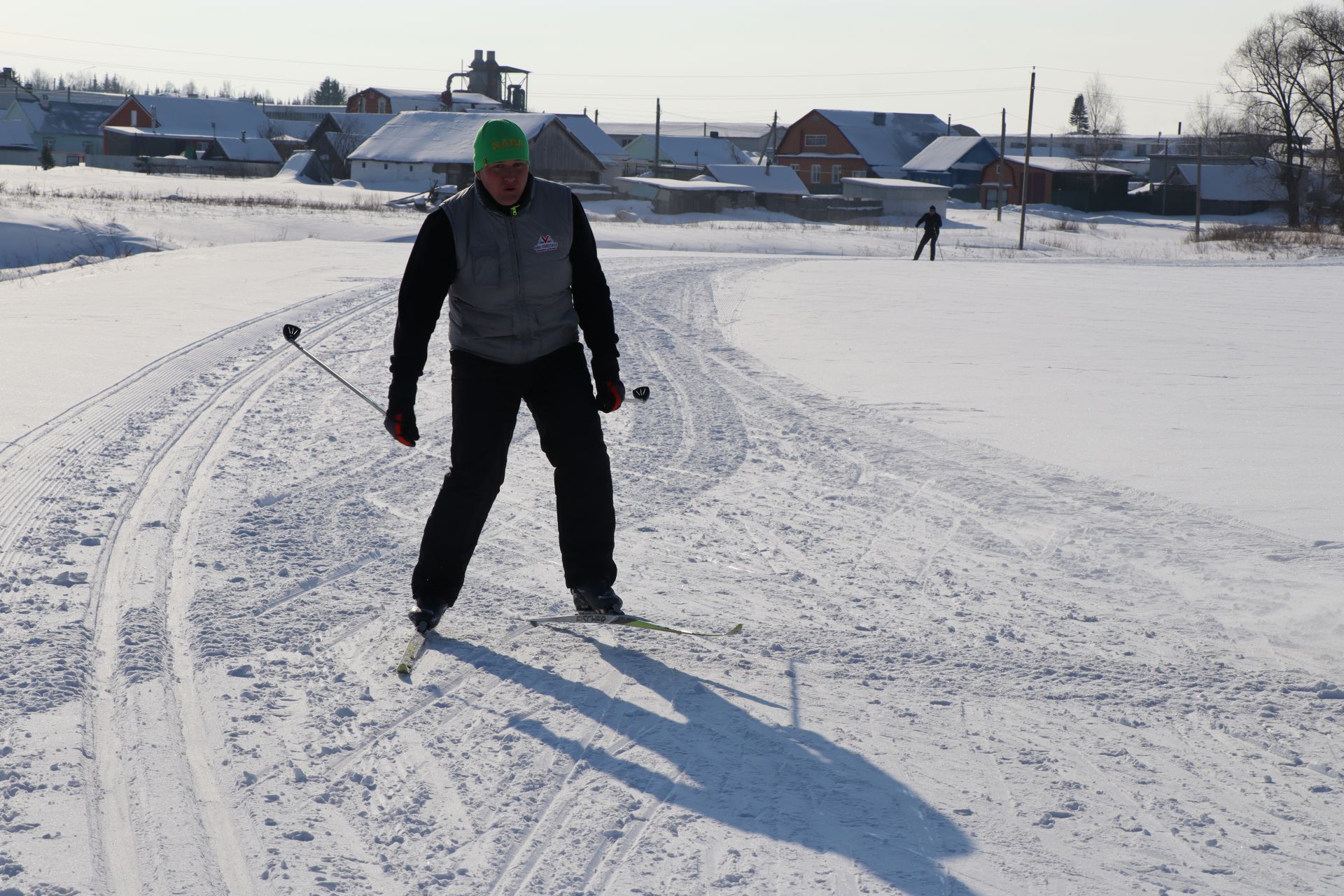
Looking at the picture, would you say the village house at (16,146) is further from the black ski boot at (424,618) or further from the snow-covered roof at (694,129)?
the black ski boot at (424,618)

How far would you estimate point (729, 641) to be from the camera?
4031mm

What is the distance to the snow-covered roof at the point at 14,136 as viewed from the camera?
275ft

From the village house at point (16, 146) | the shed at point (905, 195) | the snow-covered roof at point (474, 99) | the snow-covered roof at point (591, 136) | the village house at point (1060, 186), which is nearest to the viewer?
the snow-covered roof at point (591, 136)

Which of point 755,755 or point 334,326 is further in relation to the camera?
point 334,326

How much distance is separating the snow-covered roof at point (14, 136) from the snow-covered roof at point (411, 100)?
27.9 meters

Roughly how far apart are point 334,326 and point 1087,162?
83.8 m

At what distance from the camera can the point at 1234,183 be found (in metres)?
74.5

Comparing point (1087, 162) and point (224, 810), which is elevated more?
point (1087, 162)

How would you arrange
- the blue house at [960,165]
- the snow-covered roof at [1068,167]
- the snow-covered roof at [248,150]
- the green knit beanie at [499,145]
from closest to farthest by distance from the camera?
the green knit beanie at [499,145], the snow-covered roof at [1068,167], the snow-covered roof at [248,150], the blue house at [960,165]

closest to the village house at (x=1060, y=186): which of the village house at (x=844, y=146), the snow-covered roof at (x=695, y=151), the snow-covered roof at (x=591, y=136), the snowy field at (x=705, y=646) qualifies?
the village house at (x=844, y=146)

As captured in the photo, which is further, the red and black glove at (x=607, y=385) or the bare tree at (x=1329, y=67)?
the bare tree at (x=1329, y=67)

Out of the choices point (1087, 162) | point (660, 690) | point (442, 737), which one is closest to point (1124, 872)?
point (660, 690)

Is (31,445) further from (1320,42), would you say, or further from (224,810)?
(1320,42)

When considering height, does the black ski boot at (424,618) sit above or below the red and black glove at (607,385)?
below
